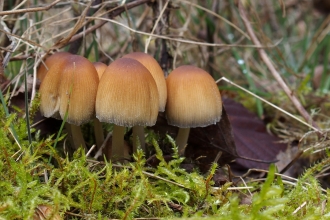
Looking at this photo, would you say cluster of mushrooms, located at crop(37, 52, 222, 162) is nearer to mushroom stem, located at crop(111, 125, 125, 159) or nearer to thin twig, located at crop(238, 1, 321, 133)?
mushroom stem, located at crop(111, 125, 125, 159)

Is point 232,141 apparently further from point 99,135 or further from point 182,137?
point 99,135

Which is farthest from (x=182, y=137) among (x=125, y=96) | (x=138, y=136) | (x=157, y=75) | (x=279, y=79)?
(x=279, y=79)

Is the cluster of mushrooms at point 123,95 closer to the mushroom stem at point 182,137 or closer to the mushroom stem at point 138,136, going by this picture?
the mushroom stem at point 138,136

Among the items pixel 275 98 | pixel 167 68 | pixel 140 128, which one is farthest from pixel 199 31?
pixel 140 128

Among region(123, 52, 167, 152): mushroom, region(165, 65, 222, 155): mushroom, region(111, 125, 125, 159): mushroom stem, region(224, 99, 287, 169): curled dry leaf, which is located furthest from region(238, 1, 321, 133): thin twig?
Result: region(111, 125, 125, 159): mushroom stem

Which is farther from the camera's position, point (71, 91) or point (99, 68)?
point (99, 68)

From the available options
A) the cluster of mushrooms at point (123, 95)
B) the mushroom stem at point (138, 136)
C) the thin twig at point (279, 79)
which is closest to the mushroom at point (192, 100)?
the cluster of mushrooms at point (123, 95)

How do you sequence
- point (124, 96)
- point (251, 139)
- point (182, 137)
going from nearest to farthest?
point (124, 96)
point (182, 137)
point (251, 139)

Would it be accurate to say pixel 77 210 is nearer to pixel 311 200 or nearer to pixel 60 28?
pixel 311 200
